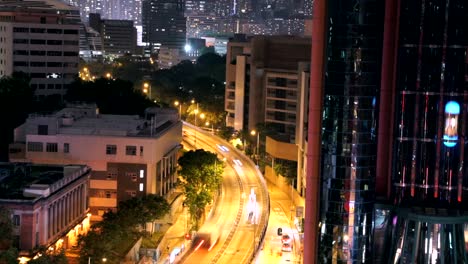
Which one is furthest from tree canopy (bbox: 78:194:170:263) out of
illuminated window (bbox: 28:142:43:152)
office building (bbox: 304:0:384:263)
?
office building (bbox: 304:0:384:263)

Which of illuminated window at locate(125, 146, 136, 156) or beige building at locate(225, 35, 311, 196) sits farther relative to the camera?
beige building at locate(225, 35, 311, 196)

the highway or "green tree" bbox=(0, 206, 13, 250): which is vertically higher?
"green tree" bbox=(0, 206, 13, 250)

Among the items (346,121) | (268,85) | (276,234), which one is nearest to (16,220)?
(346,121)

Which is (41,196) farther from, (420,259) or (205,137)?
(205,137)

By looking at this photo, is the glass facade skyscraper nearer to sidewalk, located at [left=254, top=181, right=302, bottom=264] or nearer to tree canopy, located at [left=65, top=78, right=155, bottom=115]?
sidewalk, located at [left=254, top=181, right=302, bottom=264]

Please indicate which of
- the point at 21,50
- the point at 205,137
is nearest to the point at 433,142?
the point at 205,137

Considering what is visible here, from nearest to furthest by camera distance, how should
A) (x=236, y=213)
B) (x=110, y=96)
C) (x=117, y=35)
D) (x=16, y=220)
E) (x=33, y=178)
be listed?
(x=16, y=220), (x=33, y=178), (x=236, y=213), (x=110, y=96), (x=117, y=35)

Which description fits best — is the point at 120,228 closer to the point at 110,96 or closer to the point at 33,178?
the point at 33,178
